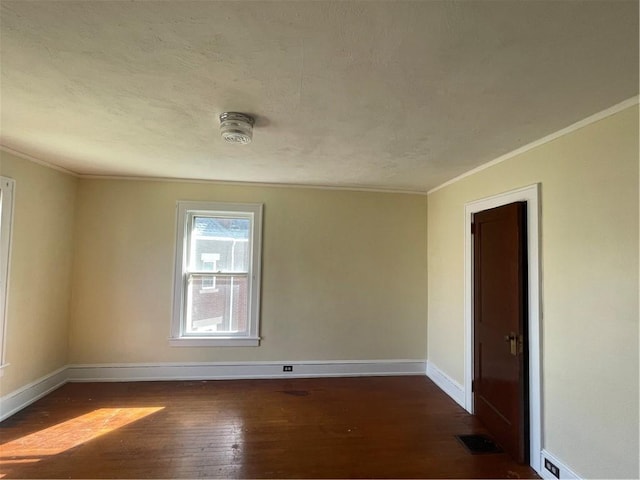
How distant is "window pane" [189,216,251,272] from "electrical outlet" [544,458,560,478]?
3352 millimetres

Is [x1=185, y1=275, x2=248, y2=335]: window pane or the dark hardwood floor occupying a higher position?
[x1=185, y1=275, x2=248, y2=335]: window pane

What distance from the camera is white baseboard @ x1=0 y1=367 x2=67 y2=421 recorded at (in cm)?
291

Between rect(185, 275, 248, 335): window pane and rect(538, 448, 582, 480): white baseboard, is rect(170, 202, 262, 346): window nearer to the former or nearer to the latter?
rect(185, 275, 248, 335): window pane

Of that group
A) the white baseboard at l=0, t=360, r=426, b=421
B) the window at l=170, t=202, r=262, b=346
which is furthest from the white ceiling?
the white baseboard at l=0, t=360, r=426, b=421

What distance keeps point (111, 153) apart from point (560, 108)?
11.4 feet

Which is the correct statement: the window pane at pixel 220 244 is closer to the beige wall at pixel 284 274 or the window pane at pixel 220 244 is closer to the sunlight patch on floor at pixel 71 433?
the beige wall at pixel 284 274

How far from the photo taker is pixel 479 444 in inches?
105

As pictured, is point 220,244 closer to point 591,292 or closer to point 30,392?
point 30,392

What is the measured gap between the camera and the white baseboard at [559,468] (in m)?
2.07

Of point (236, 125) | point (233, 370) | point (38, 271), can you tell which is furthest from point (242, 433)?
point (38, 271)

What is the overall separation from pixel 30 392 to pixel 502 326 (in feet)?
14.9

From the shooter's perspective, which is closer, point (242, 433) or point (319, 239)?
point (242, 433)

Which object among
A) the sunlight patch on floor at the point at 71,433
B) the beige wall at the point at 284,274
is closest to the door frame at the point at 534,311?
the beige wall at the point at 284,274

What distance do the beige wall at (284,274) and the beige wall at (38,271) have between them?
18 cm
